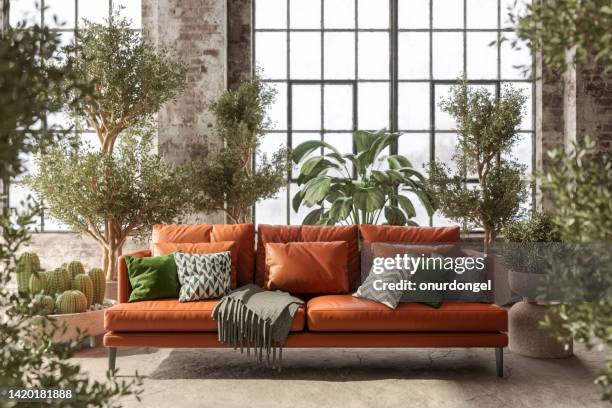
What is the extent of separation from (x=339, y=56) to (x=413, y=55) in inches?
33.8

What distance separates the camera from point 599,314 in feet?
4.10

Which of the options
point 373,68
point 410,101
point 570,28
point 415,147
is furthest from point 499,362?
point 373,68

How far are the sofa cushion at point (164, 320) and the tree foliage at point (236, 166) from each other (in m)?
2.03

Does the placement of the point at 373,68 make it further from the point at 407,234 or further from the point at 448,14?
the point at 407,234

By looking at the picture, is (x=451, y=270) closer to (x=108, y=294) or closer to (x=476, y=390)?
(x=476, y=390)

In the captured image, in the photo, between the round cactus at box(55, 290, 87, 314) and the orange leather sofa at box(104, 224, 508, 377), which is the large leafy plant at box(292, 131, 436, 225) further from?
the round cactus at box(55, 290, 87, 314)

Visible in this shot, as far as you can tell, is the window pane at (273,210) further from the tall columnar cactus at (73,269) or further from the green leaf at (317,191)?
the tall columnar cactus at (73,269)

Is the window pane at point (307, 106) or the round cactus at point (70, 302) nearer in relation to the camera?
the round cactus at point (70, 302)

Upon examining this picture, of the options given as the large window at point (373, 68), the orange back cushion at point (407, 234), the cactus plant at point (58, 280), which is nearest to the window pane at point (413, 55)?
the large window at point (373, 68)

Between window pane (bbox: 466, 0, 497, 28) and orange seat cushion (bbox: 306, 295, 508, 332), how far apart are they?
4298 mm

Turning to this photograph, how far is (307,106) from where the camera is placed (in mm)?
6922

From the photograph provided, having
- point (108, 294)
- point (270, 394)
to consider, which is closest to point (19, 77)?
point (270, 394)

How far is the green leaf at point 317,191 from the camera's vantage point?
580cm

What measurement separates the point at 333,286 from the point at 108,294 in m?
2.14
